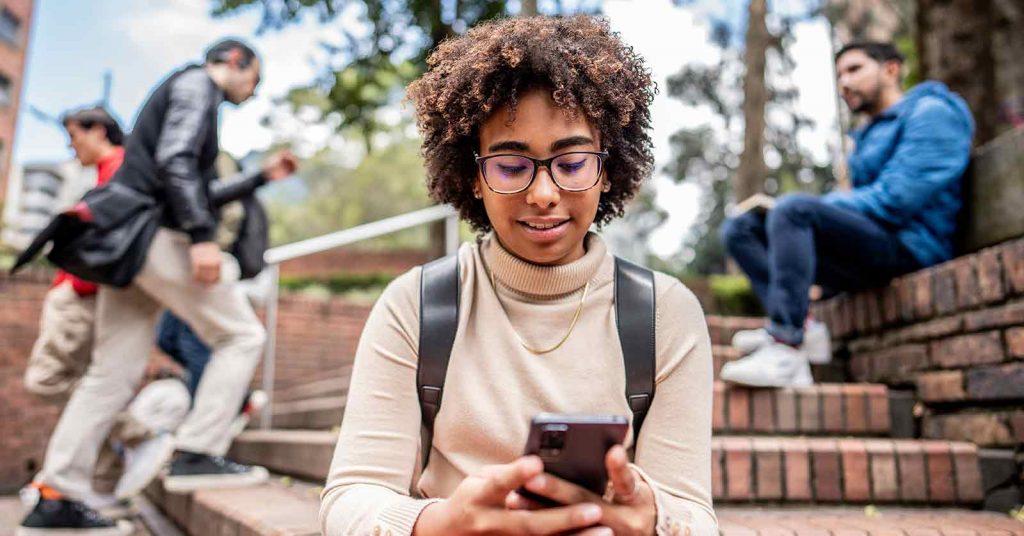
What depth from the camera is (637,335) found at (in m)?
1.29

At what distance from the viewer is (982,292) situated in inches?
100

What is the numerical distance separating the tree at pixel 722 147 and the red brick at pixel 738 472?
38.6ft

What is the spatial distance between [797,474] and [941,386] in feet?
2.67

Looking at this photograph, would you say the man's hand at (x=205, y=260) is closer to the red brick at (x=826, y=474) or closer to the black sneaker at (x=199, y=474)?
the black sneaker at (x=199, y=474)

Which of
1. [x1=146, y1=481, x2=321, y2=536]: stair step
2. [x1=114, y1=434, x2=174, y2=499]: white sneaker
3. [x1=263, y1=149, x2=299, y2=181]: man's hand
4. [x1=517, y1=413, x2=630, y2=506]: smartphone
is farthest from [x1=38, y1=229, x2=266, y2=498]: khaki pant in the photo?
[x1=517, y1=413, x2=630, y2=506]: smartphone

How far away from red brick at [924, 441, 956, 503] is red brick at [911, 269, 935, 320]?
660 mm

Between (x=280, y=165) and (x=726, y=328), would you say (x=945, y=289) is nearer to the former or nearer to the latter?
(x=726, y=328)

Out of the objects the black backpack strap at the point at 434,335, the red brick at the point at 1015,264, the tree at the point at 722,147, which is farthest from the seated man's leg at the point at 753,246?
the tree at the point at 722,147

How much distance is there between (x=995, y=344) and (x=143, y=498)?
3920mm

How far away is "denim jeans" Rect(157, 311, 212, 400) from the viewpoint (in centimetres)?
381

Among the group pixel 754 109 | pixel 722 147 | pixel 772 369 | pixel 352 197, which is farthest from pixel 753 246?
pixel 352 197

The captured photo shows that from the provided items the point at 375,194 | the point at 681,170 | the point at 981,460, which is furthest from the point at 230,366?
the point at 375,194

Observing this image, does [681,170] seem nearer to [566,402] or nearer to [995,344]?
→ [995,344]

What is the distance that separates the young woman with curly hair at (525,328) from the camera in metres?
1.25
